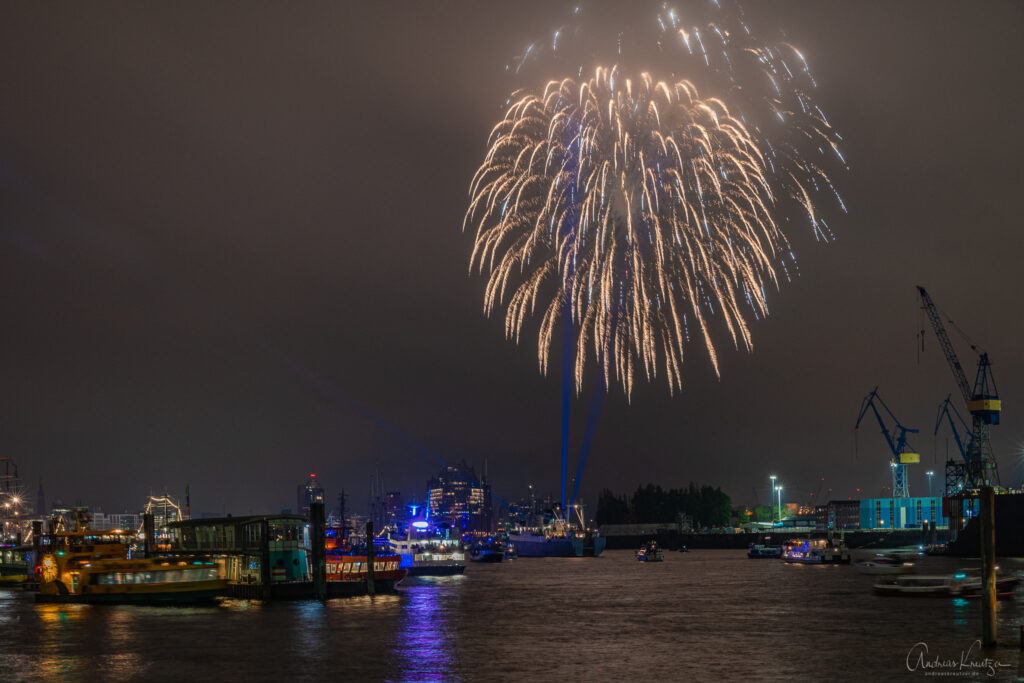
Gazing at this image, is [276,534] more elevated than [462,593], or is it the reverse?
A: [276,534]

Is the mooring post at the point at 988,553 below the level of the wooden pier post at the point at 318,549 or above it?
above

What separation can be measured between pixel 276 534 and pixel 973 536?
119 meters

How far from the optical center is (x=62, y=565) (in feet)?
298

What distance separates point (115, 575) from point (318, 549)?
54.8 feet

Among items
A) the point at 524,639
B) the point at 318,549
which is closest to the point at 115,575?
the point at 318,549

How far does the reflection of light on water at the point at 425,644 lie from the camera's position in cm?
4606

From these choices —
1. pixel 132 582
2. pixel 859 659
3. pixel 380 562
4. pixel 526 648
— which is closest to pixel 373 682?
pixel 526 648

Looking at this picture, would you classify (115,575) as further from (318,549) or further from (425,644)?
(425,644)

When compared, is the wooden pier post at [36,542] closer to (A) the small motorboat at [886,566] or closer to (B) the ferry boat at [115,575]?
(B) the ferry boat at [115,575]

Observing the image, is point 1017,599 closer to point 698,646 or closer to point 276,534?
point 698,646

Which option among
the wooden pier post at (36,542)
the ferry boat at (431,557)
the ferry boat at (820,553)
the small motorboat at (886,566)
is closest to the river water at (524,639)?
the wooden pier post at (36,542)

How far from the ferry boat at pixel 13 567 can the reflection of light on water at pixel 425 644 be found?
5863cm

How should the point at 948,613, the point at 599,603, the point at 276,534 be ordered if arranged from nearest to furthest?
1. the point at 948,613
2. the point at 599,603
3. the point at 276,534

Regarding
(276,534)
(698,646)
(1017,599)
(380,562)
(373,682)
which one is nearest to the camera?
(373,682)
